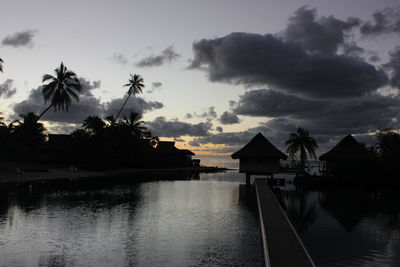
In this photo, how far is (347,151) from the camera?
39375mm

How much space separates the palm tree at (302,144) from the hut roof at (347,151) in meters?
10.9

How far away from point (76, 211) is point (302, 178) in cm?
2620

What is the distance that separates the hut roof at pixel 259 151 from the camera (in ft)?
118

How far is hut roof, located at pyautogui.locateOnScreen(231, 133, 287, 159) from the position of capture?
36.0m

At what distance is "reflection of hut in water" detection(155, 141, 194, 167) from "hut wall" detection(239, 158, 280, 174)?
104 ft

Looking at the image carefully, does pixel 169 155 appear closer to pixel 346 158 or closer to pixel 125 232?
pixel 346 158

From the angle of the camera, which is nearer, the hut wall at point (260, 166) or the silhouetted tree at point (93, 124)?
the hut wall at point (260, 166)

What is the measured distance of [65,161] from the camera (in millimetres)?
56781

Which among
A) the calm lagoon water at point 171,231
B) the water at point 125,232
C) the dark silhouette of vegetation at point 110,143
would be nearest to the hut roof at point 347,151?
the calm lagoon water at point 171,231

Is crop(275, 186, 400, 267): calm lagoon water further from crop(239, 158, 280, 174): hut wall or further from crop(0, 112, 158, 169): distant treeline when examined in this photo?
crop(0, 112, 158, 169): distant treeline

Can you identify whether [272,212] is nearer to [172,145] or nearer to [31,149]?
[31,149]

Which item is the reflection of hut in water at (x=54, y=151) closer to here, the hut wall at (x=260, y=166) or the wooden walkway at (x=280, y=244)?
the hut wall at (x=260, y=166)

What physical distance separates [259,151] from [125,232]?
79.5 feet

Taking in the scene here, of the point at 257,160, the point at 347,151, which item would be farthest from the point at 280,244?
the point at 347,151
